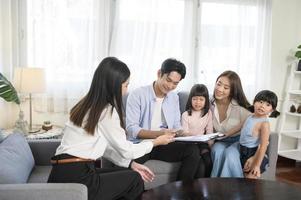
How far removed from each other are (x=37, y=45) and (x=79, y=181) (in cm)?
188

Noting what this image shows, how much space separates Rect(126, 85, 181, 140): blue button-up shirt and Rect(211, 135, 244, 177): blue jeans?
1.39 feet

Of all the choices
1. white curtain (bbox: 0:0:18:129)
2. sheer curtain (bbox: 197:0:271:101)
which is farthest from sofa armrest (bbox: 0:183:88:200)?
sheer curtain (bbox: 197:0:271:101)

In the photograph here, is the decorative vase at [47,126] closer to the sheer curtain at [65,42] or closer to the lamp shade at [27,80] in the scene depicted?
the sheer curtain at [65,42]

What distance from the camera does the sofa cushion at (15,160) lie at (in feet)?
5.54

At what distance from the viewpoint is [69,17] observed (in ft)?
10.0

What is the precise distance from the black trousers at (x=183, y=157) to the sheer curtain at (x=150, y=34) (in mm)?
1037

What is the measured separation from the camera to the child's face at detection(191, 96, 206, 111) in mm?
2523

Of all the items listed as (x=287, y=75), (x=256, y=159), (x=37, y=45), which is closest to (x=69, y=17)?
(x=37, y=45)

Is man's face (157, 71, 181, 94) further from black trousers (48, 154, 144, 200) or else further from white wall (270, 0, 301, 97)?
white wall (270, 0, 301, 97)

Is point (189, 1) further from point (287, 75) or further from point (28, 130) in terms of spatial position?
point (28, 130)

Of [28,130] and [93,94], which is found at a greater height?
[93,94]

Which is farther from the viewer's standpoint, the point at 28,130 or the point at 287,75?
the point at 287,75

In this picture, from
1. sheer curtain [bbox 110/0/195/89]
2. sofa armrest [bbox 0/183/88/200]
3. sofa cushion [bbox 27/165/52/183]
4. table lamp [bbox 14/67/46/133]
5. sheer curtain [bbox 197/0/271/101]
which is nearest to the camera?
sofa armrest [bbox 0/183/88/200]

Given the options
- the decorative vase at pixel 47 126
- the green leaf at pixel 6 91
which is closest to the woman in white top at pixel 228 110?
the decorative vase at pixel 47 126
